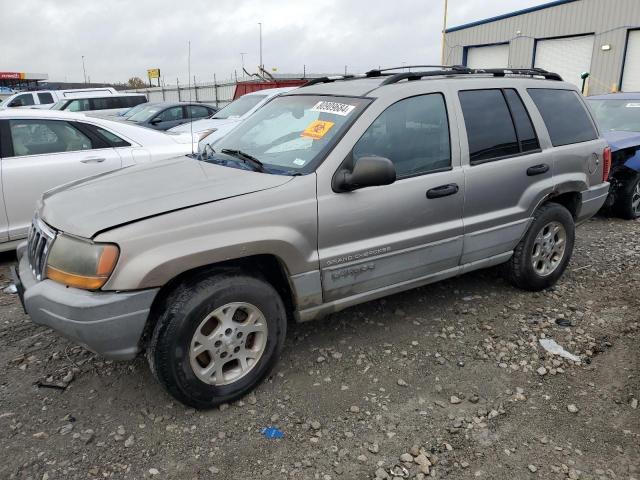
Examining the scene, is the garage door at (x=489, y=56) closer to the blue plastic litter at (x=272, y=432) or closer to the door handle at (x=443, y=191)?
the door handle at (x=443, y=191)

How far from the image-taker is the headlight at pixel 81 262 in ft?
8.16

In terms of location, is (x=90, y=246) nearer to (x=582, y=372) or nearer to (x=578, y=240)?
(x=582, y=372)

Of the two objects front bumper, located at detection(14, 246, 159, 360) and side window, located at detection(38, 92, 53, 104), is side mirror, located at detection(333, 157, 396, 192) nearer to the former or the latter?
front bumper, located at detection(14, 246, 159, 360)

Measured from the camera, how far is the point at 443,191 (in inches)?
137

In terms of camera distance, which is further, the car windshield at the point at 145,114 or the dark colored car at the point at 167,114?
→ the car windshield at the point at 145,114

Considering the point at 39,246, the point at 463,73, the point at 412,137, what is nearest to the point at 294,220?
the point at 412,137

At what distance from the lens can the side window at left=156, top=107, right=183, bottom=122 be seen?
1430 centimetres

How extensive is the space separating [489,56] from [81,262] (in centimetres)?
2621

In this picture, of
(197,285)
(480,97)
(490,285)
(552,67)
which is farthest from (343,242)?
(552,67)

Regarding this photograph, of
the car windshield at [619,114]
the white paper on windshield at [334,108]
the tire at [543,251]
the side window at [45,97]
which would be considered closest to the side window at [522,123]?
the tire at [543,251]

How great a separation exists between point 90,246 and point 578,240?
18.1ft

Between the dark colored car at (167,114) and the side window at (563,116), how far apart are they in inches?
435

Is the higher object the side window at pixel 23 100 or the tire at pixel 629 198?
the side window at pixel 23 100

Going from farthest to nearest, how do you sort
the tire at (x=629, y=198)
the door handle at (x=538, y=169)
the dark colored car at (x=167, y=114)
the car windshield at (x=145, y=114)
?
the car windshield at (x=145, y=114) < the dark colored car at (x=167, y=114) < the tire at (x=629, y=198) < the door handle at (x=538, y=169)
